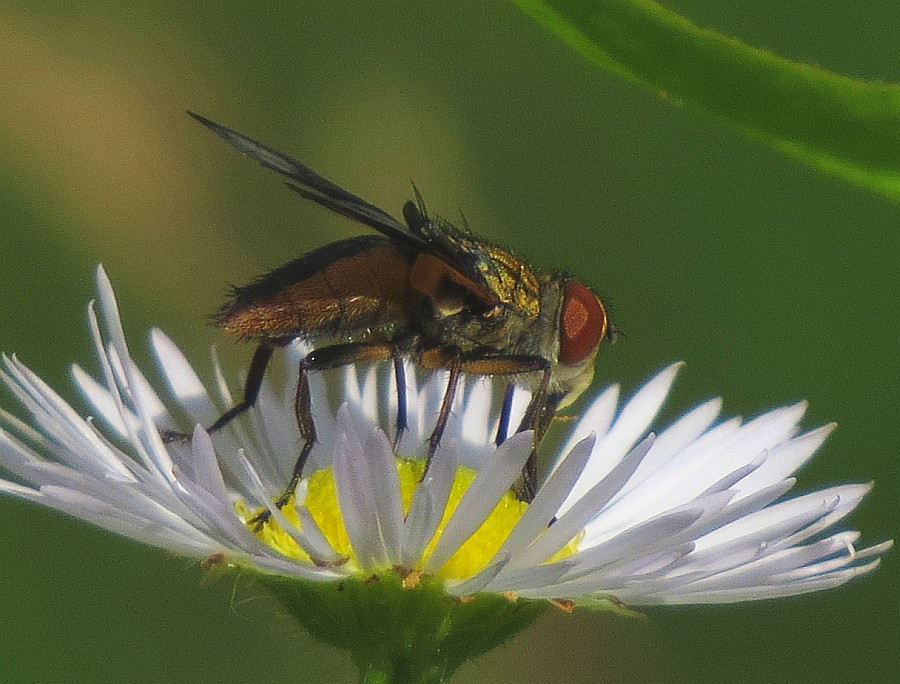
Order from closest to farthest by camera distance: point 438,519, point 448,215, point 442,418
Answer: point 438,519
point 442,418
point 448,215

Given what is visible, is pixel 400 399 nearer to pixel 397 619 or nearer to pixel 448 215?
pixel 397 619

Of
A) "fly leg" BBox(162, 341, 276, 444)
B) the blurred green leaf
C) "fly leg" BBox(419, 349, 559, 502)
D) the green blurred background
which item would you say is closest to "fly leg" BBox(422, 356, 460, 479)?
"fly leg" BBox(419, 349, 559, 502)

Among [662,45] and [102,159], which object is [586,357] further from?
[102,159]

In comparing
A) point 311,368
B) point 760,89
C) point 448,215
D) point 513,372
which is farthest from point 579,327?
point 448,215

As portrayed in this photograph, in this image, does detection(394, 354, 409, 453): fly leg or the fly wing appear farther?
detection(394, 354, 409, 453): fly leg

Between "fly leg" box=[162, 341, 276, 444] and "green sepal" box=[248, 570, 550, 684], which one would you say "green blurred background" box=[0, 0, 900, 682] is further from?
"green sepal" box=[248, 570, 550, 684]

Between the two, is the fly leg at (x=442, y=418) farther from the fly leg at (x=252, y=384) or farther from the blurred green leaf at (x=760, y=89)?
the blurred green leaf at (x=760, y=89)
